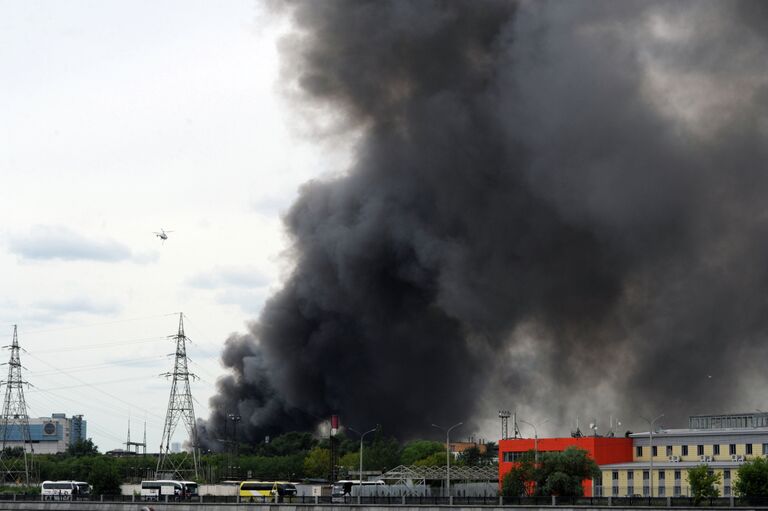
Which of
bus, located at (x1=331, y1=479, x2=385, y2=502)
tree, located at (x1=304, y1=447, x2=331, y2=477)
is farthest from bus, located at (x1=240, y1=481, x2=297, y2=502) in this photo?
tree, located at (x1=304, y1=447, x2=331, y2=477)

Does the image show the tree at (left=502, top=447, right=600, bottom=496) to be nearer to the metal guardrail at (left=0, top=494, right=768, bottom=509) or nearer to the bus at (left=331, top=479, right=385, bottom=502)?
the metal guardrail at (left=0, top=494, right=768, bottom=509)

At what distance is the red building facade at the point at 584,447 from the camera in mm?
98750

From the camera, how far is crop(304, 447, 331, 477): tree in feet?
501

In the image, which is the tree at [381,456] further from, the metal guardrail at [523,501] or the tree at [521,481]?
the tree at [521,481]

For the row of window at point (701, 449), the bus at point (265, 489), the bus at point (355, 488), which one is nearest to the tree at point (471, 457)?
the bus at point (355, 488)

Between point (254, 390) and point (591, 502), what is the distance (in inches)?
5005

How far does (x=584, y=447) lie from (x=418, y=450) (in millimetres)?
70729

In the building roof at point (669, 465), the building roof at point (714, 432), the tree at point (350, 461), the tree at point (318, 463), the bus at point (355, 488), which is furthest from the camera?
the tree at point (350, 461)

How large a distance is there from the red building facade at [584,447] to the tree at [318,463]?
1905 inches

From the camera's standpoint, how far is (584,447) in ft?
326

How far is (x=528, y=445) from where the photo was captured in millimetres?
Result: 105125

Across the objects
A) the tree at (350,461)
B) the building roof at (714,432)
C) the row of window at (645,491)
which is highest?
the building roof at (714,432)

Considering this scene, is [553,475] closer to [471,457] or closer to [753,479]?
[753,479]

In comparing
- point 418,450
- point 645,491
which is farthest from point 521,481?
point 418,450
